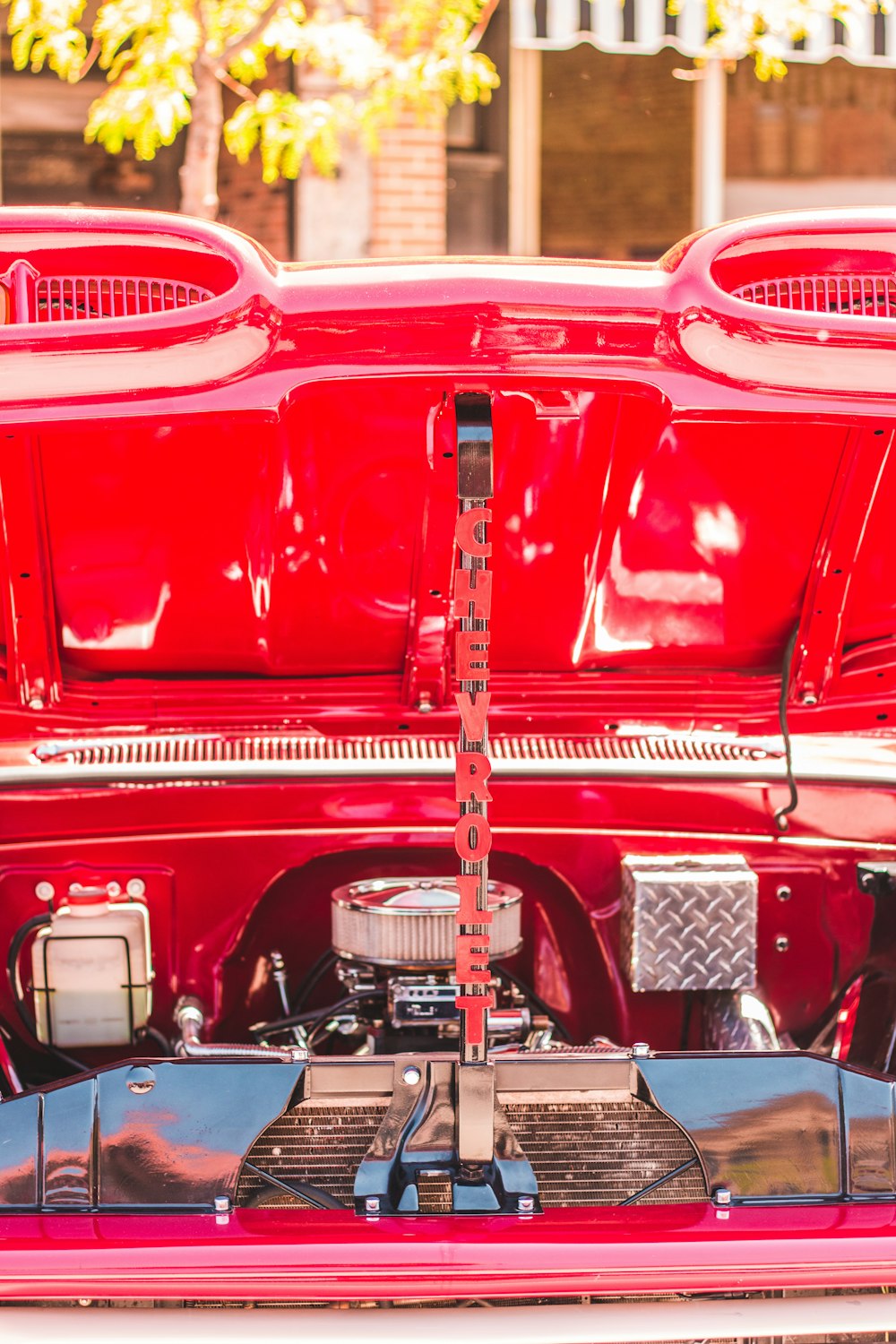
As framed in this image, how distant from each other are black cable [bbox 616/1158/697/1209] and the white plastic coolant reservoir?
91 cm

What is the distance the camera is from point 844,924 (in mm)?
2342

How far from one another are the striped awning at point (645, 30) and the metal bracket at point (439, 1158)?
5.48 m

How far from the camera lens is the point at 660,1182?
1.74 meters

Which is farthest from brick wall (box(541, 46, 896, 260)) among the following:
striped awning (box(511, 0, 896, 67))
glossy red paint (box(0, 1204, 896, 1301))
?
glossy red paint (box(0, 1204, 896, 1301))

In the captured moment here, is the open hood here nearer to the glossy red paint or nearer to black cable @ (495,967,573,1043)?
black cable @ (495,967,573,1043)

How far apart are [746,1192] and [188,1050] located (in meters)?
0.85

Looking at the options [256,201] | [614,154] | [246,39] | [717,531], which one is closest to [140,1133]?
[717,531]

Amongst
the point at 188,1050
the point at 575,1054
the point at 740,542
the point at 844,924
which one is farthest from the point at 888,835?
the point at 188,1050

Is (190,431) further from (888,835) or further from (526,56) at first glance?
(526,56)

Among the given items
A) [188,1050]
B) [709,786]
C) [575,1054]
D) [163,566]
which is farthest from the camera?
[709,786]

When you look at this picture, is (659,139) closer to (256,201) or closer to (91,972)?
(256,201)

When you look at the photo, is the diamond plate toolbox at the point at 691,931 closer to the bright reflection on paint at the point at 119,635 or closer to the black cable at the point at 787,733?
the black cable at the point at 787,733

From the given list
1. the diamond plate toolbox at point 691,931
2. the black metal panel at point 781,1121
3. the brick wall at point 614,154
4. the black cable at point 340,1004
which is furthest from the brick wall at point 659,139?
the black metal panel at point 781,1121

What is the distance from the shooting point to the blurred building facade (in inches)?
277
